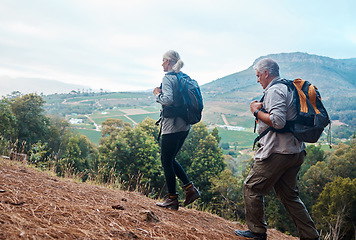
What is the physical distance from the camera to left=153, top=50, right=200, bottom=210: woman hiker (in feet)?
12.5

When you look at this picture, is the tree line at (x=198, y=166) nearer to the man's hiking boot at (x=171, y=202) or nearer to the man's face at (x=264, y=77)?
the man's hiking boot at (x=171, y=202)

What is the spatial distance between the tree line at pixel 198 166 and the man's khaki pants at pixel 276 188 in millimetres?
11950

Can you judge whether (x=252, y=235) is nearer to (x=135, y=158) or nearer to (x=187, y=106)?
(x=187, y=106)

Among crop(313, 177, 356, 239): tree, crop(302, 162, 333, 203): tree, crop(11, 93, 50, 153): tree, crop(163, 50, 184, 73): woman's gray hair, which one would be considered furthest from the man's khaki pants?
crop(11, 93, 50, 153): tree

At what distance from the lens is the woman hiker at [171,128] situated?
150 inches

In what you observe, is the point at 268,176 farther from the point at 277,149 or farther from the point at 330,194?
the point at 330,194

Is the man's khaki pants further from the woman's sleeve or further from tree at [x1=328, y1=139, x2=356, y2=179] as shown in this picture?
tree at [x1=328, y1=139, x2=356, y2=179]

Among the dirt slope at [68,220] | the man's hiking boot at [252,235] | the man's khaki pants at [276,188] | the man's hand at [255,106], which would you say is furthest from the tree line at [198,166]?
the man's hand at [255,106]

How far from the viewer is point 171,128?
3.85 metres

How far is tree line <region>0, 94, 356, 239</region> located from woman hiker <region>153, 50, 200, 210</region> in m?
10.6

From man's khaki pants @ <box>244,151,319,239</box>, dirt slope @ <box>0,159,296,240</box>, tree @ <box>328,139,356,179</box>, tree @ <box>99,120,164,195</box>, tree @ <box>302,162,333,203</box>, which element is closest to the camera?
dirt slope @ <box>0,159,296,240</box>

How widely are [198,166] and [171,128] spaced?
29220 millimetres

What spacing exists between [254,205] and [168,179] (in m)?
1.43

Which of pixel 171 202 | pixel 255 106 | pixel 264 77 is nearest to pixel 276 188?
pixel 255 106
